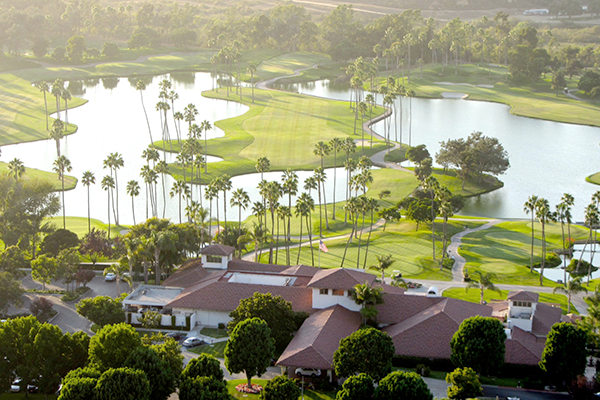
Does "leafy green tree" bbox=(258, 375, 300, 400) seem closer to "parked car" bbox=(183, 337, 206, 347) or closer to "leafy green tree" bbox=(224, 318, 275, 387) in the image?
"leafy green tree" bbox=(224, 318, 275, 387)

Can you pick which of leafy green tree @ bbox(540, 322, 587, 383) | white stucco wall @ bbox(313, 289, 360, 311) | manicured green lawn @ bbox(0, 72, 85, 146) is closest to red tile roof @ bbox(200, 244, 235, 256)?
white stucco wall @ bbox(313, 289, 360, 311)

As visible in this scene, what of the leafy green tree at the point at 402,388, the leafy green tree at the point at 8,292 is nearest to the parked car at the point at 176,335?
the leafy green tree at the point at 8,292

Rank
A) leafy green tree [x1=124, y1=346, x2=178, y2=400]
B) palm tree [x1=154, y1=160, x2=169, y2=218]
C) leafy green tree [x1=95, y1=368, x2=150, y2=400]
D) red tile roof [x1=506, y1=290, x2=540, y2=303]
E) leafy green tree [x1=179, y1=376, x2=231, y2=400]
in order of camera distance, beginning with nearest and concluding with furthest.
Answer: leafy green tree [x1=95, y1=368, x2=150, y2=400] → leafy green tree [x1=179, y1=376, x2=231, y2=400] → leafy green tree [x1=124, y1=346, x2=178, y2=400] → red tile roof [x1=506, y1=290, x2=540, y2=303] → palm tree [x1=154, y1=160, x2=169, y2=218]

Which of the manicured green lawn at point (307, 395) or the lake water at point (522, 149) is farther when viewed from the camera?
the lake water at point (522, 149)

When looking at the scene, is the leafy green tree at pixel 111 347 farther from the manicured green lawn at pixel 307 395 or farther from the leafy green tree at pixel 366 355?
the leafy green tree at pixel 366 355

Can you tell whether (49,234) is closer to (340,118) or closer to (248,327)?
(248,327)

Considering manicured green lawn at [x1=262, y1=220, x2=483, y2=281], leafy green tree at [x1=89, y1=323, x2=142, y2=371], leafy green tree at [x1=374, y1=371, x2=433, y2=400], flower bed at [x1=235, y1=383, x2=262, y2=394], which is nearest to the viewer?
leafy green tree at [x1=374, y1=371, x2=433, y2=400]

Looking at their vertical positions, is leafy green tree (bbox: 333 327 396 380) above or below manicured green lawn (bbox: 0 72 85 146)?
below

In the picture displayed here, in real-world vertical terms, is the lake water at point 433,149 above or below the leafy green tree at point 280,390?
above
